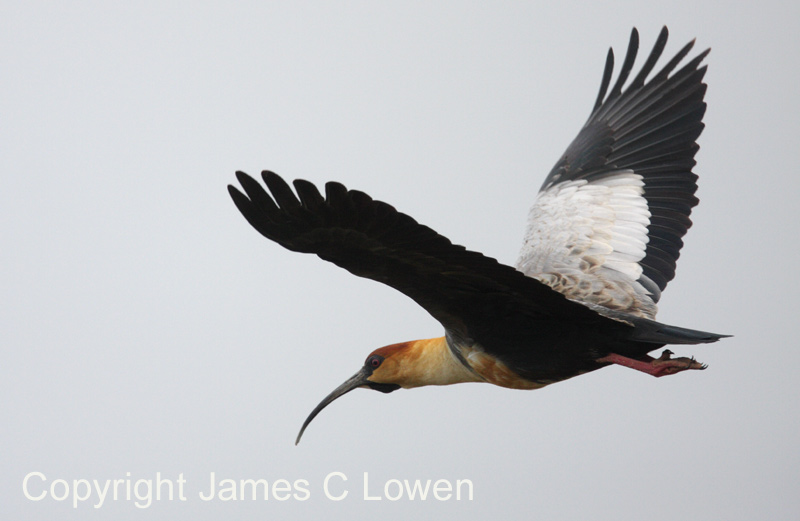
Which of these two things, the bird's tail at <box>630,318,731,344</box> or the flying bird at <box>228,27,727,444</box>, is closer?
the flying bird at <box>228,27,727,444</box>

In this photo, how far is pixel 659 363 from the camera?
263 inches

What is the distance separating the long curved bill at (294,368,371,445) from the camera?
26.7 ft

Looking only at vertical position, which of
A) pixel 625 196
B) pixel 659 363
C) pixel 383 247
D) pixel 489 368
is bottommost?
pixel 659 363

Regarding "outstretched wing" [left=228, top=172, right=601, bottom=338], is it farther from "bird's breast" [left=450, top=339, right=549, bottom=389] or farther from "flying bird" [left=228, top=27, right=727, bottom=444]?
"bird's breast" [left=450, top=339, right=549, bottom=389]

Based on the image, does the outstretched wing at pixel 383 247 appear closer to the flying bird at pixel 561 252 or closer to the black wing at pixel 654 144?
the flying bird at pixel 561 252

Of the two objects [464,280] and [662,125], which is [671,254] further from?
[464,280]

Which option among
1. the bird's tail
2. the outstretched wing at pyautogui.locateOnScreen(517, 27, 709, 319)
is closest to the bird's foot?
the bird's tail

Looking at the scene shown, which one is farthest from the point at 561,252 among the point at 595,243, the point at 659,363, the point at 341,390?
the point at 341,390

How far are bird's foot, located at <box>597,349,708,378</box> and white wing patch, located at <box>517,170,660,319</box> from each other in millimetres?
522

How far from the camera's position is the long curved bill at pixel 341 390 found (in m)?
8.12

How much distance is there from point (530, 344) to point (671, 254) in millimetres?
2072

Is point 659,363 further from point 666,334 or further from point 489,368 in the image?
point 489,368

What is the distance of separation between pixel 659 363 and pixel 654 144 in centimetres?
300

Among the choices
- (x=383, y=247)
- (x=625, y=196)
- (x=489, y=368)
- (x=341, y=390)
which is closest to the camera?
(x=383, y=247)
